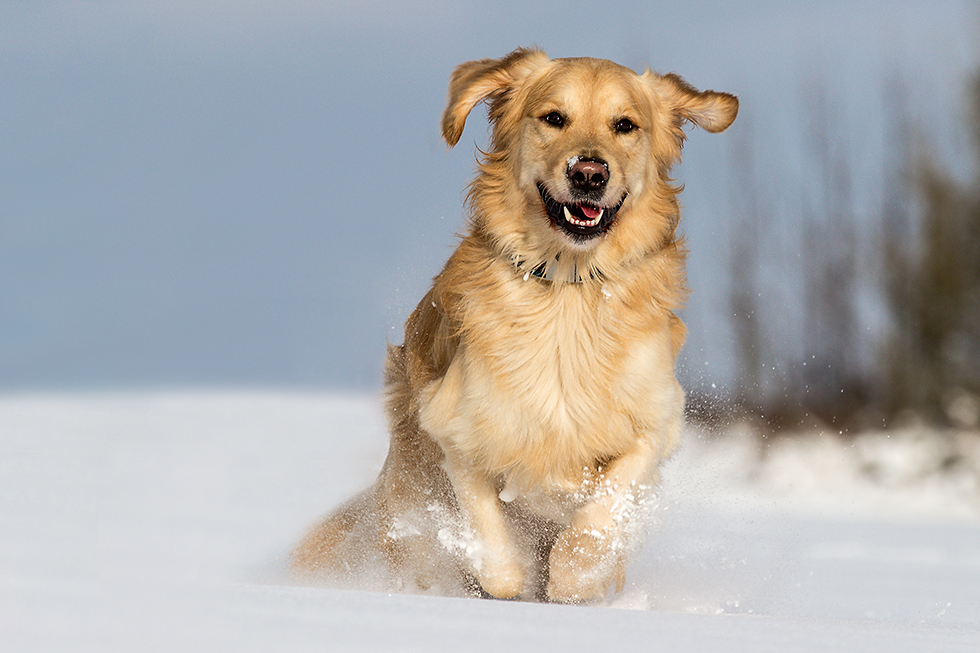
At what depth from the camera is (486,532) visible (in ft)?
12.7

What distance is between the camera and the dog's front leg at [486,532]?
3822mm

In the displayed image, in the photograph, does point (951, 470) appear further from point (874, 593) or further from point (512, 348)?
point (512, 348)

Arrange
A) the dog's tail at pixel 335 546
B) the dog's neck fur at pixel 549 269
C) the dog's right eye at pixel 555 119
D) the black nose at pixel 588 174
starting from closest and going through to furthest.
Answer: the black nose at pixel 588 174, the dog's right eye at pixel 555 119, the dog's neck fur at pixel 549 269, the dog's tail at pixel 335 546

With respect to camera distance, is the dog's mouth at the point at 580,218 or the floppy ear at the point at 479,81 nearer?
the dog's mouth at the point at 580,218

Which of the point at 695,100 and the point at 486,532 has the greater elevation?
the point at 695,100

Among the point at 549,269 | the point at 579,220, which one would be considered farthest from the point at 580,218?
the point at 549,269

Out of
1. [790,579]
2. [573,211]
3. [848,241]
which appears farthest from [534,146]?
[848,241]

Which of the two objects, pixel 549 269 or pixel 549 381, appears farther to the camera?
pixel 549 269

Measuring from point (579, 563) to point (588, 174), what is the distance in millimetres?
1516

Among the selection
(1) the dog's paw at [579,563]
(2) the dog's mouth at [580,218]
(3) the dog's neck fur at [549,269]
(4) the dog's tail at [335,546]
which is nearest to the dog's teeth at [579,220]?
(2) the dog's mouth at [580,218]

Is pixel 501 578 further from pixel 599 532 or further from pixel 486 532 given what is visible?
pixel 599 532

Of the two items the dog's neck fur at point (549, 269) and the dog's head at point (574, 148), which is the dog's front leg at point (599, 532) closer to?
the dog's neck fur at point (549, 269)

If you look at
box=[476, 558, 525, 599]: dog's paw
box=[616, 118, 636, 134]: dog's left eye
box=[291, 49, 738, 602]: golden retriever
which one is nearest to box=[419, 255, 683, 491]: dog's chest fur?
box=[291, 49, 738, 602]: golden retriever

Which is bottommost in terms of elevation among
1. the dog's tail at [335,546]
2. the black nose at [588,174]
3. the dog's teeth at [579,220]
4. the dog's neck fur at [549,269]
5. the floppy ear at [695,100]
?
the dog's tail at [335,546]
